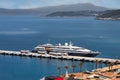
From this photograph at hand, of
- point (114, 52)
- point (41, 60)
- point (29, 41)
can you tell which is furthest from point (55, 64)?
point (29, 41)

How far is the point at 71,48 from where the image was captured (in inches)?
3541

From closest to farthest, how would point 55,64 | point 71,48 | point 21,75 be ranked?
1. point 21,75
2. point 55,64
3. point 71,48

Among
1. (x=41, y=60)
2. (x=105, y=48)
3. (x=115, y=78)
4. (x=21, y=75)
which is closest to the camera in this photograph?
(x=115, y=78)

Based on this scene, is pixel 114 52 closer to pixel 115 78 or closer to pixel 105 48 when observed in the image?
pixel 105 48

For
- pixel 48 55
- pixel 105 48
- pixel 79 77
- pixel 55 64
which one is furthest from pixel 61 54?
pixel 79 77

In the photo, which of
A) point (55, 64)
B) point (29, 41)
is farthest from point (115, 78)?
point (29, 41)

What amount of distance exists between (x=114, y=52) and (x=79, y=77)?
35805mm

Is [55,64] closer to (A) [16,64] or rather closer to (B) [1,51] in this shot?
(A) [16,64]

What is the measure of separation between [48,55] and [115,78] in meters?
30.8

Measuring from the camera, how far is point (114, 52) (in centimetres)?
9200

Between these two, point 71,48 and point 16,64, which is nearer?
point 16,64

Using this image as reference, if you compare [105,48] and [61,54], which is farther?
[105,48]

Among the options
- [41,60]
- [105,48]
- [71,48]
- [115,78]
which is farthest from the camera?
[105,48]

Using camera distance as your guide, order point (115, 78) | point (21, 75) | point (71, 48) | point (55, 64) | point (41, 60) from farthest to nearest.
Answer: point (71, 48) < point (41, 60) < point (55, 64) < point (21, 75) < point (115, 78)
